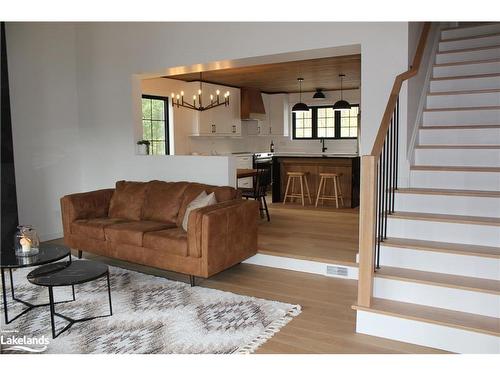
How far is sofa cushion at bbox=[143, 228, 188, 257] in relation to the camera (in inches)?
169

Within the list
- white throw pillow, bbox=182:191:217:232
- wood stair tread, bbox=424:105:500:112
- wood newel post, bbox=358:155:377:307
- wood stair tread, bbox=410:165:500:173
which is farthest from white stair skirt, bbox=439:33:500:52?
white throw pillow, bbox=182:191:217:232

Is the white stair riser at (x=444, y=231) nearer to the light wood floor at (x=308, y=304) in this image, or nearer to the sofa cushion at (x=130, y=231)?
the light wood floor at (x=308, y=304)

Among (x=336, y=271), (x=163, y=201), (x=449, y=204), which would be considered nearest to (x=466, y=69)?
(x=449, y=204)

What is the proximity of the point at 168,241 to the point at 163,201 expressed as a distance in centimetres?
96

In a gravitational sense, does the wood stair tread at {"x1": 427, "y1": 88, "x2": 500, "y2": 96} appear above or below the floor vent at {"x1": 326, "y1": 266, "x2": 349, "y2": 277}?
above

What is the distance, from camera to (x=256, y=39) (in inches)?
197

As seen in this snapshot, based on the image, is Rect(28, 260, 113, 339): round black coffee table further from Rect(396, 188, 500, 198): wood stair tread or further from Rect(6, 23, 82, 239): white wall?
Rect(6, 23, 82, 239): white wall

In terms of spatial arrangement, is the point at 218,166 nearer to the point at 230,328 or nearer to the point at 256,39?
the point at 256,39

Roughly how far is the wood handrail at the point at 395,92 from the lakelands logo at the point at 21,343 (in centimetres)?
263

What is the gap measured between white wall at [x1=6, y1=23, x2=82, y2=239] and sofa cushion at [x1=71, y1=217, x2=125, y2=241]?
1327 mm

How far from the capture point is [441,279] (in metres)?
3.25

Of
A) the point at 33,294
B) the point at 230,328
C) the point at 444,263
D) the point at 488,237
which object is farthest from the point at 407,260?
the point at 33,294

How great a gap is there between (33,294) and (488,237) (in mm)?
3895

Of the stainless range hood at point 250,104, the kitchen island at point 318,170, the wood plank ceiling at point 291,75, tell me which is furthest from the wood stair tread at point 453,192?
the stainless range hood at point 250,104
